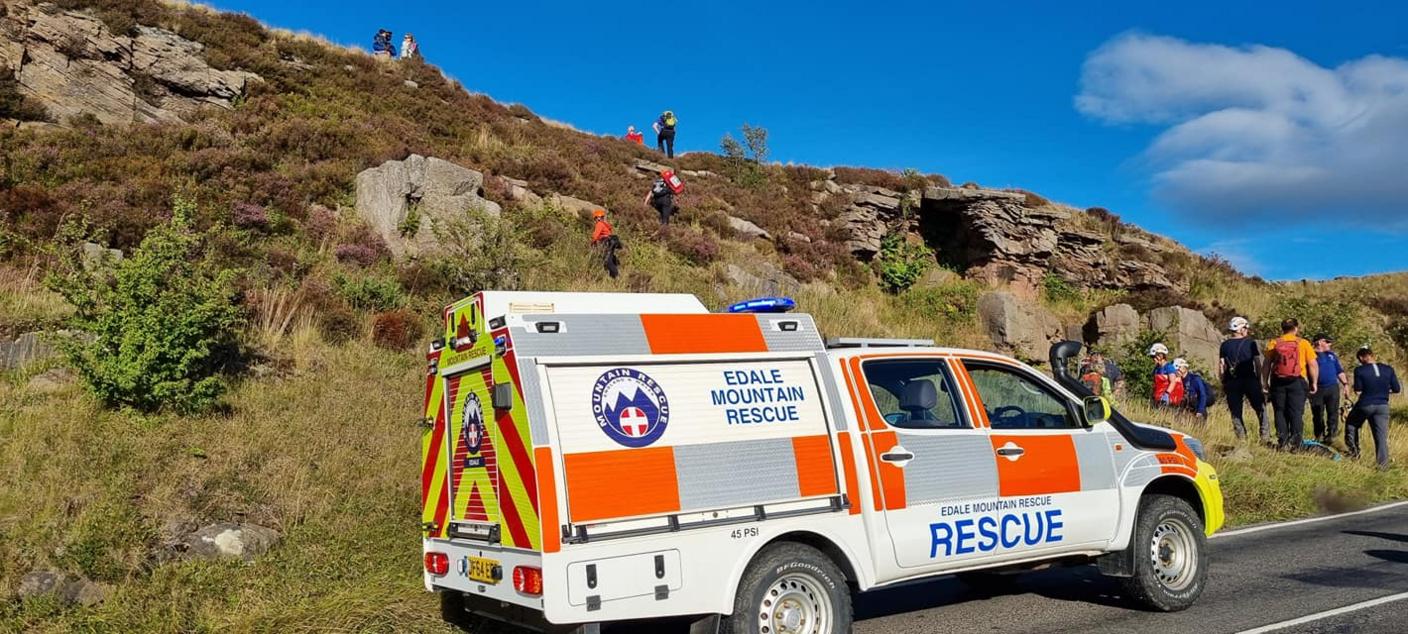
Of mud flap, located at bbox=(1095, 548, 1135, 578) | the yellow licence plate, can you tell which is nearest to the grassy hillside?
the yellow licence plate

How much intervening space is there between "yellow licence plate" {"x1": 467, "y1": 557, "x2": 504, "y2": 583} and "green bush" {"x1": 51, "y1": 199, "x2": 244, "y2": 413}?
4917 millimetres

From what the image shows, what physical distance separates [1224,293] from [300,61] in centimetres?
2796

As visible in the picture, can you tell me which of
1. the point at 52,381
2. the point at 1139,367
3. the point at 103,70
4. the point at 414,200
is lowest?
the point at 1139,367

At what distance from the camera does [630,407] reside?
16.5ft

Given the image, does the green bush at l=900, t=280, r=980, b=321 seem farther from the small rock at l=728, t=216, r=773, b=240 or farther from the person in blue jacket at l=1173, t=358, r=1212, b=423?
the person in blue jacket at l=1173, t=358, r=1212, b=423

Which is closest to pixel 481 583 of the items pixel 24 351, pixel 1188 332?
pixel 24 351

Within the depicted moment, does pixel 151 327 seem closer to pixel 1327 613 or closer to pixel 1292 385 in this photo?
pixel 1327 613

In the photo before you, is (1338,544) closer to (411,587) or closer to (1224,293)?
(411,587)

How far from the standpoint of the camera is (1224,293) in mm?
28797

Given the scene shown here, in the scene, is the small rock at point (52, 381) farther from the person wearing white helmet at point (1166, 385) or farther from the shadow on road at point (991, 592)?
the person wearing white helmet at point (1166, 385)

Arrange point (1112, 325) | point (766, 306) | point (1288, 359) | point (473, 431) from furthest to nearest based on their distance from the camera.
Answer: point (1112, 325)
point (1288, 359)
point (766, 306)
point (473, 431)

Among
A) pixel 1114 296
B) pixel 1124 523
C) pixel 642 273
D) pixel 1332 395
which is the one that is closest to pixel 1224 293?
pixel 1114 296

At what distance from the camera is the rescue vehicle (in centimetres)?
477

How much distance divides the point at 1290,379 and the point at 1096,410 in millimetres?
8698
